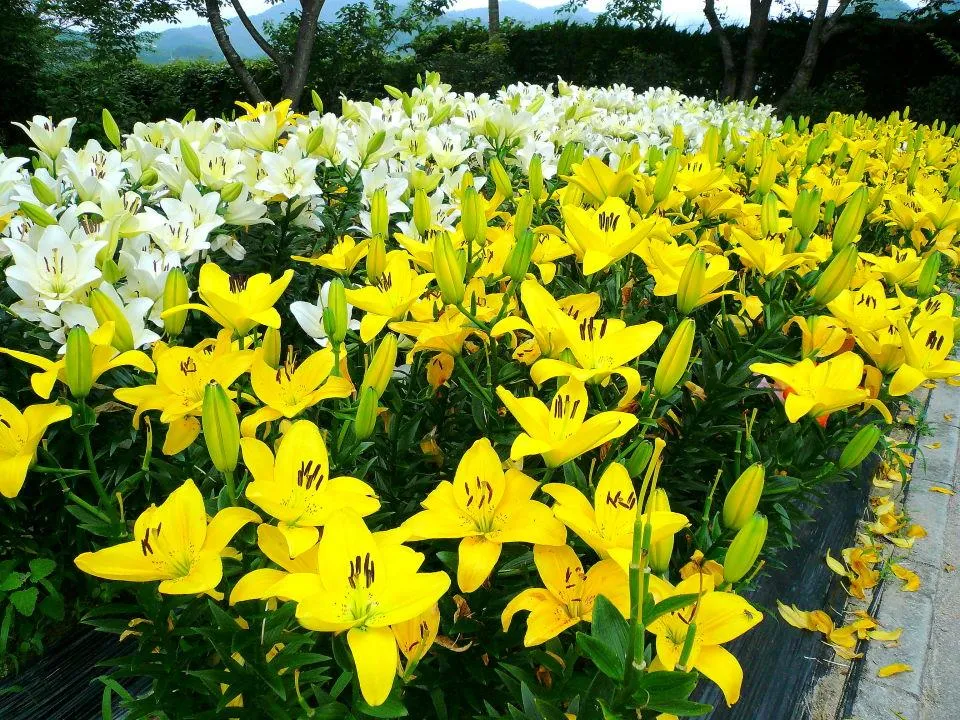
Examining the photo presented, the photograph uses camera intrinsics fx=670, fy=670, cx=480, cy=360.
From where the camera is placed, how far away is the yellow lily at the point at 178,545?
69 cm

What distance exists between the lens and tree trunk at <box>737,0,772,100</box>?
12484 mm

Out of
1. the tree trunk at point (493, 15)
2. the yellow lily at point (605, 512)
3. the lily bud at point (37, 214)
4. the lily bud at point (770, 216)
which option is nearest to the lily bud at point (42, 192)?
the lily bud at point (37, 214)

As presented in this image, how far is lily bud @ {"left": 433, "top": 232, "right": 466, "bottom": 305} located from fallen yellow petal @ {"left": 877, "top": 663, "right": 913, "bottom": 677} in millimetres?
1727

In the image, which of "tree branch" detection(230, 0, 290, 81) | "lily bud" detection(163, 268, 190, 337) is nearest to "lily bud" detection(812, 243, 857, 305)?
"lily bud" detection(163, 268, 190, 337)

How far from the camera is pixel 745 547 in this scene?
71cm

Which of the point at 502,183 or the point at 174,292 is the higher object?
the point at 502,183

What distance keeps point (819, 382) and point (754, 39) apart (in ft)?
45.3

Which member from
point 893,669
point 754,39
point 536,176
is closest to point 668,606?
point 536,176

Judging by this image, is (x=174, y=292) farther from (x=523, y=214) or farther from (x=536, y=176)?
(x=536, y=176)

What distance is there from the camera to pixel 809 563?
213 cm

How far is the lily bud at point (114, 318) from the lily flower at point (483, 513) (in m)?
0.54

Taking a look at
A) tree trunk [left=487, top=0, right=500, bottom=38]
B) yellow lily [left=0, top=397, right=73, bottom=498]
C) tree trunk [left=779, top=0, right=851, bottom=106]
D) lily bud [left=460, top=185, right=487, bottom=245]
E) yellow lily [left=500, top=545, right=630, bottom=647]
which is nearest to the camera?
yellow lily [left=500, top=545, right=630, bottom=647]

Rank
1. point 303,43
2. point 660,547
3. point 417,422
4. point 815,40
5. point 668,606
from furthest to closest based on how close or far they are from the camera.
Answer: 1. point 815,40
2. point 303,43
3. point 417,422
4. point 660,547
5. point 668,606

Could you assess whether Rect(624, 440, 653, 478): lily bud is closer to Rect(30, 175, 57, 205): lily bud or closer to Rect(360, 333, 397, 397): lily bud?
Rect(360, 333, 397, 397): lily bud
